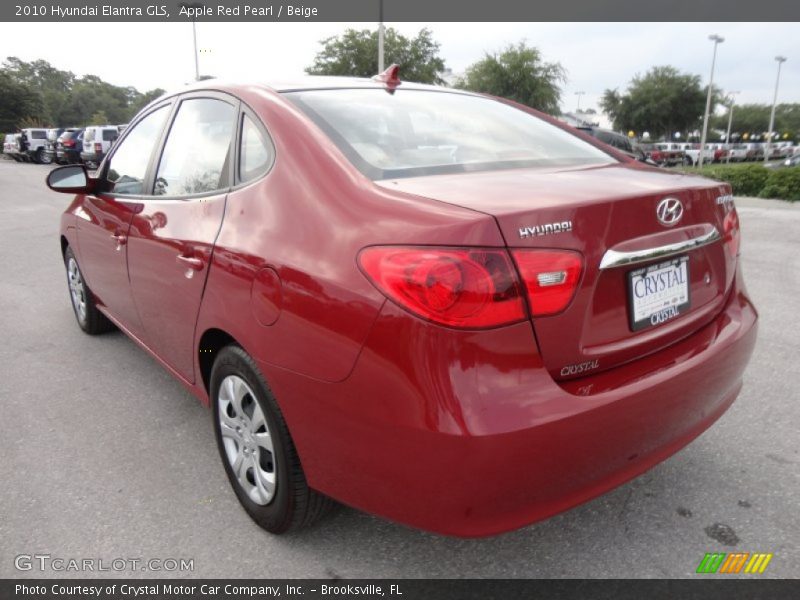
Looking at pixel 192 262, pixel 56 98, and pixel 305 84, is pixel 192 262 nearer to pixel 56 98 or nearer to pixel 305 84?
pixel 305 84

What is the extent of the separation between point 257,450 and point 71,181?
97.3 inches

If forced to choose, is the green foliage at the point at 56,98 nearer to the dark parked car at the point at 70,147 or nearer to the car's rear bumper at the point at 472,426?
the dark parked car at the point at 70,147

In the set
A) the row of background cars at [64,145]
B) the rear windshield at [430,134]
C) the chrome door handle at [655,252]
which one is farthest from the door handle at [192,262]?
the row of background cars at [64,145]

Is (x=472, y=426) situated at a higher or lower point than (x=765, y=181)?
higher

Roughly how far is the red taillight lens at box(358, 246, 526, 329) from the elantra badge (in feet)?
1.99

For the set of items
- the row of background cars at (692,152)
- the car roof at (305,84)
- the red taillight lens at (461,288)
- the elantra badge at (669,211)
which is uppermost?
the car roof at (305,84)

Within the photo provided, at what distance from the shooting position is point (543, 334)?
1.70 meters

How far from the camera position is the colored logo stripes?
7.02 feet

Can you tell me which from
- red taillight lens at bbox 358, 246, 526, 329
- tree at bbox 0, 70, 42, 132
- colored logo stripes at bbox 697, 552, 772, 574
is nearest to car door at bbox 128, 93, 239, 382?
red taillight lens at bbox 358, 246, 526, 329

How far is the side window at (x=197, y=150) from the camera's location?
2.61 metres

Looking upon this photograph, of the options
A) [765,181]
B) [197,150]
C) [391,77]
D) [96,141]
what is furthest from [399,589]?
[96,141]

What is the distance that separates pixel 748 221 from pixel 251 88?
9.18 meters

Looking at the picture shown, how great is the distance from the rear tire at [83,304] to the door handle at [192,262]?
6.92 ft

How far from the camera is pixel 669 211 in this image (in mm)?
1975
